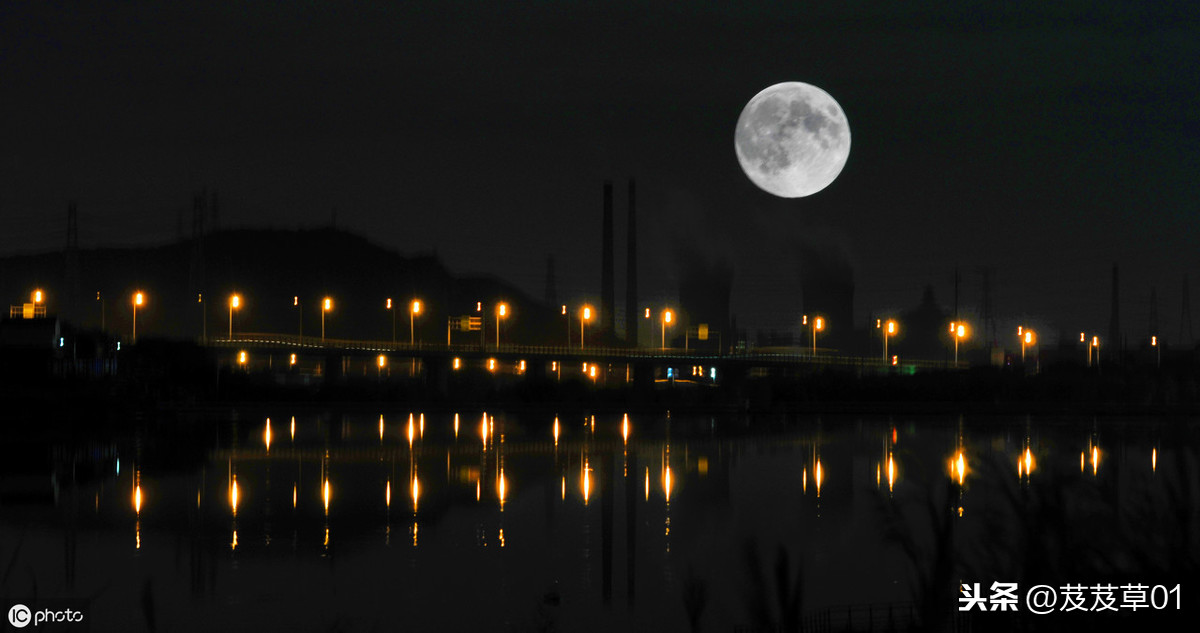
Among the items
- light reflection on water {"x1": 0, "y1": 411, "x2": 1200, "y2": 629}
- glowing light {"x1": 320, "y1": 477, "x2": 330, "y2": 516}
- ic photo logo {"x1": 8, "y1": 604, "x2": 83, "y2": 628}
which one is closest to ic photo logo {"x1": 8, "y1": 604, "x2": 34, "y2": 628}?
ic photo logo {"x1": 8, "y1": 604, "x2": 83, "y2": 628}

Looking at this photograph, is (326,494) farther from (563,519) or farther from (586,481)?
(586,481)

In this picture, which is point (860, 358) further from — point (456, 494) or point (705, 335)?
point (456, 494)

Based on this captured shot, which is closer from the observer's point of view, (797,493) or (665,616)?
(665,616)

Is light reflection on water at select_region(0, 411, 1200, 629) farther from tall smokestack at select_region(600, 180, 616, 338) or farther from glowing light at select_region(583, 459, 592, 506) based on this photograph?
tall smokestack at select_region(600, 180, 616, 338)

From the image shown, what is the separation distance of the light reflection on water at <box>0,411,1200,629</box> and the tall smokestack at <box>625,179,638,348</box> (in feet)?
216

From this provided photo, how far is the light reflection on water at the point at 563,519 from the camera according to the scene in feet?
39.4

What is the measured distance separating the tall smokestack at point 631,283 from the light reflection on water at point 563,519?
216 feet

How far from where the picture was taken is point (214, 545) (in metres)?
28.9

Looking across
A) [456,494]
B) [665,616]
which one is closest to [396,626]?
[665,616]

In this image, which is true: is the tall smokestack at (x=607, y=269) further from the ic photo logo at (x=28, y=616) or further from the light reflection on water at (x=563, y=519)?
the ic photo logo at (x=28, y=616)

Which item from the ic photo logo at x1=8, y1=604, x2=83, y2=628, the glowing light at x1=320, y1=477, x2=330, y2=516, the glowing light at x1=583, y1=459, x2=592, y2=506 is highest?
the ic photo logo at x1=8, y1=604, x2=83, y2=628

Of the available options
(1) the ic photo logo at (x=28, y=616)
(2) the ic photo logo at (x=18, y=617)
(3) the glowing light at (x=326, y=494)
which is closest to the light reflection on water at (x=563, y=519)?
(3) the glowing light at (x=326, y=494)

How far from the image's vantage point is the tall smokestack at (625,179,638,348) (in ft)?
411

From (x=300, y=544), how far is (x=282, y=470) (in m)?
15.9
